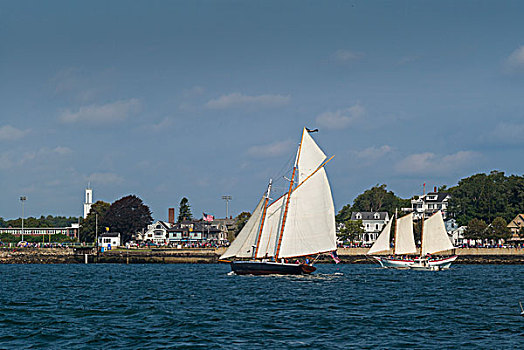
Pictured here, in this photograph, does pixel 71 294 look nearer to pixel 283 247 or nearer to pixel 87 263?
pixel 283 247

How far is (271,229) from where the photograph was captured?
84.4m

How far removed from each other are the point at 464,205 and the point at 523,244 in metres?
28.9

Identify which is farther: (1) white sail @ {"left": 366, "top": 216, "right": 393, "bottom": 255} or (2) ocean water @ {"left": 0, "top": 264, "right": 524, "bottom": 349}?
(1) white sail @ {"left": 366, "top": 216, "right": 393, "bottom": 255}

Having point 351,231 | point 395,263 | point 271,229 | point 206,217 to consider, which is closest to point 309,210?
point 271,229

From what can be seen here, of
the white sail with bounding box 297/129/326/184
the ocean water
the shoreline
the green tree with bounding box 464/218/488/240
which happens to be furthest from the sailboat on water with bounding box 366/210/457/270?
the green tree with bounding box 464/218/488/240

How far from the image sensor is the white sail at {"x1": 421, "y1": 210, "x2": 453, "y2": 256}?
113438mm

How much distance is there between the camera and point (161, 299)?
174 feet

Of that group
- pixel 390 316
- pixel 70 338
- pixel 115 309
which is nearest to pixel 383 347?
pixel 390 316

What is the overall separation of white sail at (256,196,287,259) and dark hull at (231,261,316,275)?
2.85m

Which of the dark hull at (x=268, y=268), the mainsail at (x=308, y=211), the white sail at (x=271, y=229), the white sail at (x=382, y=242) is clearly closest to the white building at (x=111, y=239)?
the white sail at (x=382, y=242)

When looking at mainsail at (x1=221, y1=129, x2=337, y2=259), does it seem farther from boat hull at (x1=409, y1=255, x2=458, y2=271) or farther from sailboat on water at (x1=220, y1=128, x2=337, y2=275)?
boat hull at (x1=409, y1=255, x2=458, y2=271)

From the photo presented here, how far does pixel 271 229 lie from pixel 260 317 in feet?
138

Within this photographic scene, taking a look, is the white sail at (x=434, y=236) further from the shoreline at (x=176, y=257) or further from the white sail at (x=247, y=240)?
the white sail at (x=247, y=240)

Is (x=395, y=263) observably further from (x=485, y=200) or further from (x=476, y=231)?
(x=485, y=200)
